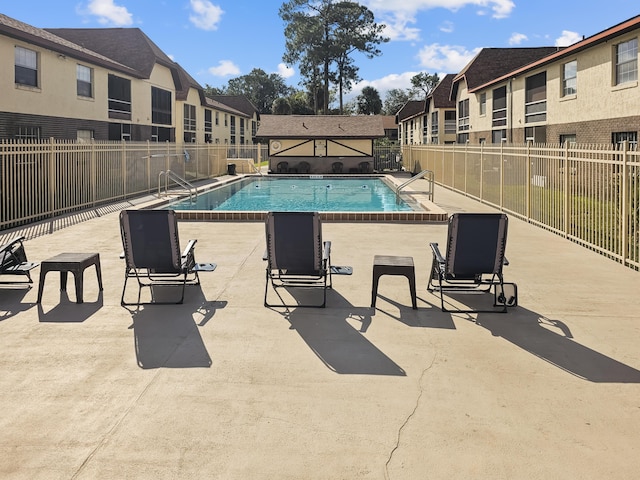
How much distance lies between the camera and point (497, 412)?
3.87 m

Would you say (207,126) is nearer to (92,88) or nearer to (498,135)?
(92,88)

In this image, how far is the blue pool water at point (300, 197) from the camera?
19.8 metres

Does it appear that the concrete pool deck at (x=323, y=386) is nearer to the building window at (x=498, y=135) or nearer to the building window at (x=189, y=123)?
the building window at (x=498, y=135)

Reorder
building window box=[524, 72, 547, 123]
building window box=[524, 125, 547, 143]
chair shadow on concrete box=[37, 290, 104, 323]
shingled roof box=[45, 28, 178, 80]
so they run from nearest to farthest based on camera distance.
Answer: chair shadow on concrete box=[37, 290, 104, 323], building window box=[524, 72, 547, 123], building window box=[524, 125, 547, 143], shingled roof box=[45, 28, 178, 80]

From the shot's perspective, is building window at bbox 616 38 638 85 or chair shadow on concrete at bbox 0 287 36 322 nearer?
chair shadow on concrete at bbox 0 287 36 322

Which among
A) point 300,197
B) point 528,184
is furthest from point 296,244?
point 300,197

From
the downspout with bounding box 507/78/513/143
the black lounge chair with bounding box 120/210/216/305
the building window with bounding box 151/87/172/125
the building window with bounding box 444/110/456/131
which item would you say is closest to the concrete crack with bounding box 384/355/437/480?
the black lounge chair with bounding box 120/210/216/305

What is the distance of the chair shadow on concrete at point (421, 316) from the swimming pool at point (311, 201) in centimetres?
748

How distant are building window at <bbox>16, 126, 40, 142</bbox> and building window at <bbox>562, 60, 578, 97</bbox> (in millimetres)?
20066

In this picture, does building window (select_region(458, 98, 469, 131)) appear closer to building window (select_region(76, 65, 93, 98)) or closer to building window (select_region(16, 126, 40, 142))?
building window (select_region(76, 65, 93, 98))

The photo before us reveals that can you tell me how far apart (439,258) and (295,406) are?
10.8 ft

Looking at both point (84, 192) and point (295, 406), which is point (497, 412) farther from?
point (84, 192)

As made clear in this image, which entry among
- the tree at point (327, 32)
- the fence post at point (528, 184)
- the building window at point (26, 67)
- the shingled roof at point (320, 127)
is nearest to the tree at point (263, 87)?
the tree at point (327, 32)

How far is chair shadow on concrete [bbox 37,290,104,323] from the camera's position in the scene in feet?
19.6
